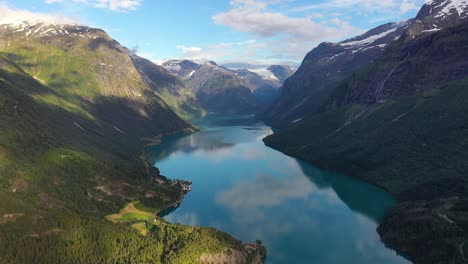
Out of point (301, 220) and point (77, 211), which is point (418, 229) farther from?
point (77, 211)

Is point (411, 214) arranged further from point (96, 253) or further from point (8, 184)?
point (8, 184)

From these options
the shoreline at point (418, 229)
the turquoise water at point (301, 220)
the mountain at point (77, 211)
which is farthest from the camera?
the turquoise water at point (301, 220)

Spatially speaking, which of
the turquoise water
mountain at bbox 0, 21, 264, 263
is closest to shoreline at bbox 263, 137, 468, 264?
the turquoise water

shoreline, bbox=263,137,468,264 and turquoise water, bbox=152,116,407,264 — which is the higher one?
shoreline, bbox=263,137,468,264

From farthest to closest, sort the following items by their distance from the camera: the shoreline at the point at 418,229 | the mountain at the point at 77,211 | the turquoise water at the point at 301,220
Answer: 1. the turquoise water at the point at 301,220
2. the shoreline at the point at 418,229
3. the mountain at the point at 77,211

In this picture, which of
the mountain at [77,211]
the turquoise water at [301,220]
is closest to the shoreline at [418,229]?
the turquoise water at [301,220]

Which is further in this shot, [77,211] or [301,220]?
[301,220]

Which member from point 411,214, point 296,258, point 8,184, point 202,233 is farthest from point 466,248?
point 8,184

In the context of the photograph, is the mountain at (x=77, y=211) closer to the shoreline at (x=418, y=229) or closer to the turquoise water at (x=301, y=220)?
the turquoise water at (x=301, y=220)

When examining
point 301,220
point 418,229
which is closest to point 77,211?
point 301,220

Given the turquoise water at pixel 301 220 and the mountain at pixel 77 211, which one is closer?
the mountain at pixel 77 211

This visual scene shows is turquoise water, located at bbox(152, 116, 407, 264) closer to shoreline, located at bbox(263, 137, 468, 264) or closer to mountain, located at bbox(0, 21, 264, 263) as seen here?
shoreline, located at bbox(263, 137, 468, 264)
